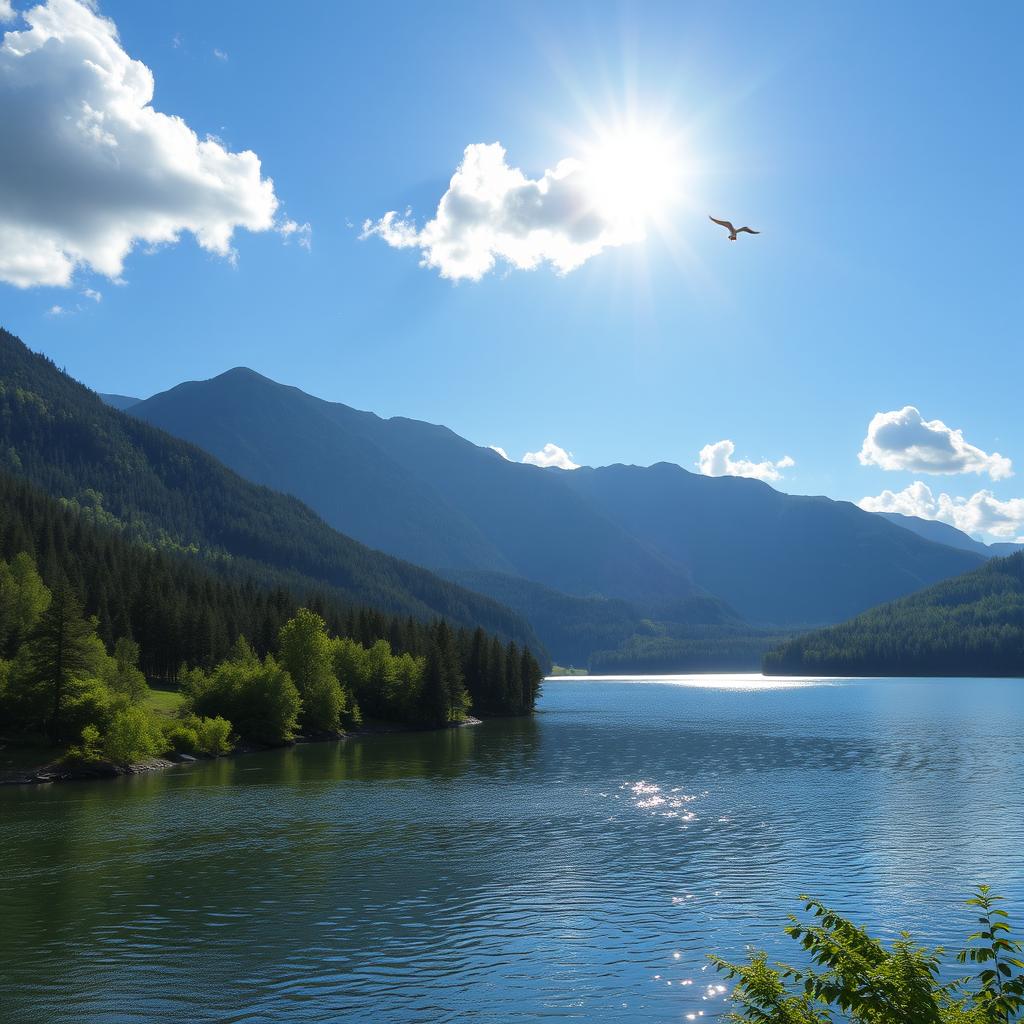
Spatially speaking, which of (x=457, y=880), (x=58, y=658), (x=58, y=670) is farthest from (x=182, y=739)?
(x=457, y=880)

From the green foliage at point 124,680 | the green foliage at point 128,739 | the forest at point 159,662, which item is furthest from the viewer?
the green foliage at point 124,680

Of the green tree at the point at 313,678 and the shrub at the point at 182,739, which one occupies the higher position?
the green tree at the point at 313,678

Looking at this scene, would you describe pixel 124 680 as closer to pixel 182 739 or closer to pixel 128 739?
pixel 182 739

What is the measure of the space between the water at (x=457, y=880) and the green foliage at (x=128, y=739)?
14.1 feet

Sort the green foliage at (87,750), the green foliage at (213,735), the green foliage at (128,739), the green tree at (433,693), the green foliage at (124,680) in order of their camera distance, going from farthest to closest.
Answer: the green tree at (433,693) → the green foliage at (124,680) → the green foliage at (213,735) → the green foliage at (128,739) → the green foliage at (87,750)

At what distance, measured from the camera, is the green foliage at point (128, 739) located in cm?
10031

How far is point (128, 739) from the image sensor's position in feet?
333

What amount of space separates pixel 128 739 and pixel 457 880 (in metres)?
63.6

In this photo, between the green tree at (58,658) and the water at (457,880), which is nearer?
the water at (457,880)

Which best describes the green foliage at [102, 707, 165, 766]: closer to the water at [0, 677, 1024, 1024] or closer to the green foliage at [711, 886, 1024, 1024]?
the water at [0, 677, 1024, 1024]

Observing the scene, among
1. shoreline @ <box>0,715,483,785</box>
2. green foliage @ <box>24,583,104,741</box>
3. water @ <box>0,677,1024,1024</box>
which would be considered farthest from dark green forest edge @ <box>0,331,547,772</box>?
water @ <box>0,677,1024,1024</box>

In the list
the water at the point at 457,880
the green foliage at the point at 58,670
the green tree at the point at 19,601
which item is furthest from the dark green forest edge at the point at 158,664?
the water at the point at 457,880

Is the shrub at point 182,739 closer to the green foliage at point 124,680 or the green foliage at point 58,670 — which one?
the green foliage at point 124,680

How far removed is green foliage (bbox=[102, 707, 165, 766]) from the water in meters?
4.30
